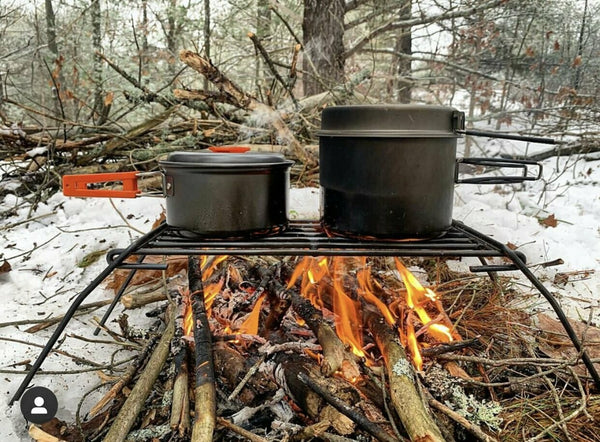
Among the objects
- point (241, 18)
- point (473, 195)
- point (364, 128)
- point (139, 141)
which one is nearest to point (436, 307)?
point (364, 128)

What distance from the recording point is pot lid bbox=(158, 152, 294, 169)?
146 centimetres

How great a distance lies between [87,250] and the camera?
2.95 m

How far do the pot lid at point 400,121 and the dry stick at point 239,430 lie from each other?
3.24 ft

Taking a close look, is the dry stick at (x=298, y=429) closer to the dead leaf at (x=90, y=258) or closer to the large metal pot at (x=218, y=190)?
the large metal pot at (x=218, y=190)

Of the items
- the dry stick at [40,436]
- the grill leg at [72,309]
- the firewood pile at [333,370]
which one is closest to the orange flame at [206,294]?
the firewood pile at [333,370]

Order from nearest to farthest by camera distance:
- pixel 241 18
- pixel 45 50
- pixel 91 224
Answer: pixel 91 224
pixel 241 18
pixel 45 50

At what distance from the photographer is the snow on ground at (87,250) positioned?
1.83m

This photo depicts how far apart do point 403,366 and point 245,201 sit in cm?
78

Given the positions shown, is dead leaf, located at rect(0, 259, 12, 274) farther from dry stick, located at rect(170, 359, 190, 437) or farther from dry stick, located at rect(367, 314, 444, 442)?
dry stick, located at rect(367, 314, 444, 442)

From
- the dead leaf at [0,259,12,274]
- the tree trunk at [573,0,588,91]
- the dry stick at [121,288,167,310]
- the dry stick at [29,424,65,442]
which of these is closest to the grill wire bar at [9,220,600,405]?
the dry stick at [29,424,65,442]

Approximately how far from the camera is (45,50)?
346 inches

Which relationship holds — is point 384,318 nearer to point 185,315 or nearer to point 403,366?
point 403,366

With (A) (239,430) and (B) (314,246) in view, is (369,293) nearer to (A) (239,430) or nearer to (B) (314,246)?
(B) (314,246)

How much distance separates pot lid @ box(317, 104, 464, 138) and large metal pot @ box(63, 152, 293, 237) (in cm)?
31
